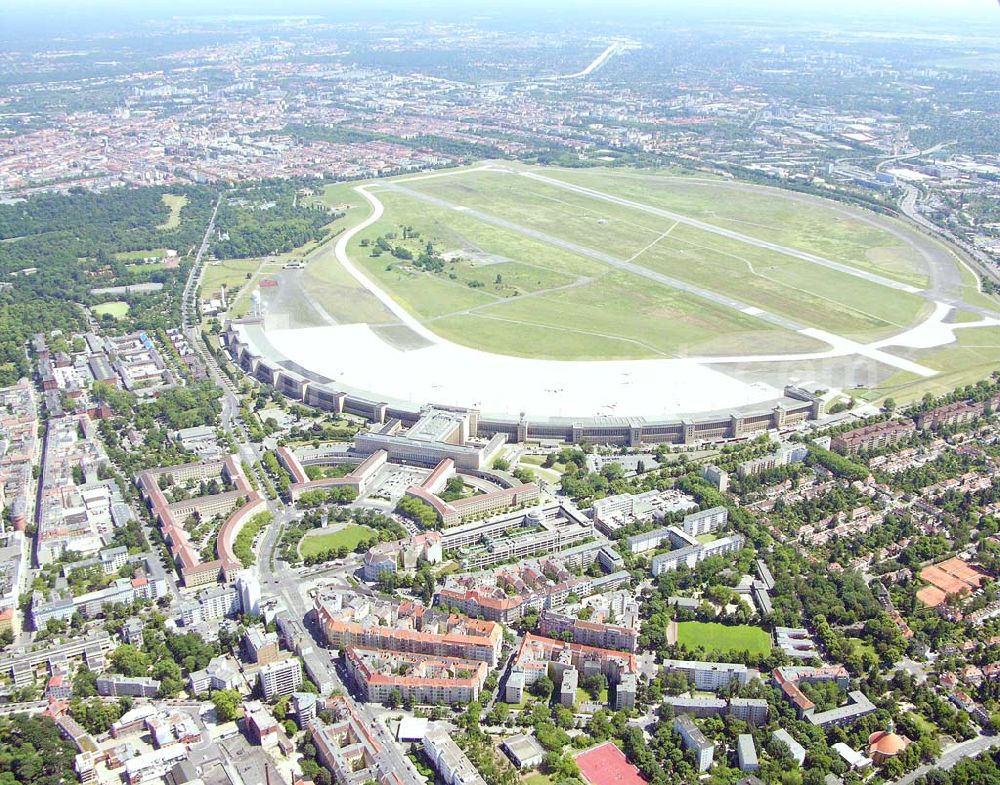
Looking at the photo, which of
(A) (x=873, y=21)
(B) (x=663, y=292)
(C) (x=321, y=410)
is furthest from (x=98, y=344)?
(A) (x=873, y=21)

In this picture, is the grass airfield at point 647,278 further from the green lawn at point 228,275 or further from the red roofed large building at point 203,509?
the red roofed large building at point 203,509

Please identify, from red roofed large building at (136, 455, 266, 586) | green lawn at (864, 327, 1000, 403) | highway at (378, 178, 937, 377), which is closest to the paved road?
red roofed large building at (136, 455, 266, 586)

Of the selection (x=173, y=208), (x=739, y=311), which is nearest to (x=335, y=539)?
(x=739, y=311)

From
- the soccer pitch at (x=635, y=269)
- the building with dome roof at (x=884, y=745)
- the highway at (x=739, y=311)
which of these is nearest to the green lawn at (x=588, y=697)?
the building with dome roof at (x=884, y=745)

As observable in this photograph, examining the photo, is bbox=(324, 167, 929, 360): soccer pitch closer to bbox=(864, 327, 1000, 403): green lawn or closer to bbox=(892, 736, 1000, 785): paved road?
bbox=(864, 327, 1000, 403): green lawn

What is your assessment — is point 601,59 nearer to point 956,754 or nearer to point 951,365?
point 951,365

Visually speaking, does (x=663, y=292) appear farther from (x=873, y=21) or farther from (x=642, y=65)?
(x=873, y=21)
